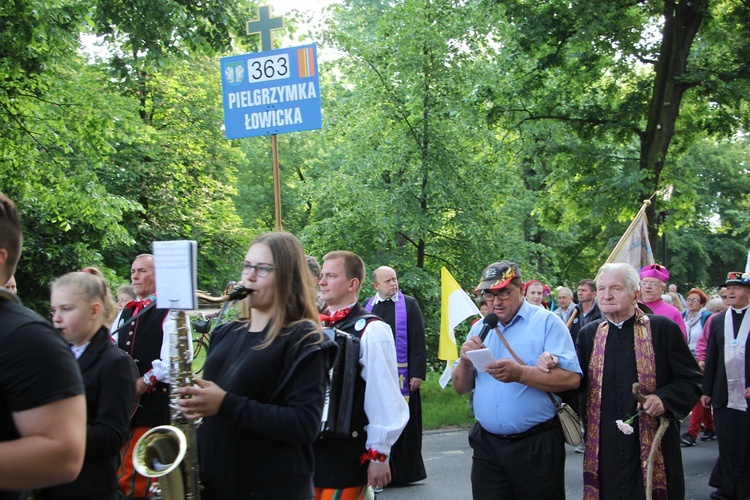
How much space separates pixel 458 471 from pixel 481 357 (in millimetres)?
4688

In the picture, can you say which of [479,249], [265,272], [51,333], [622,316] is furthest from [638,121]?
[51,333]

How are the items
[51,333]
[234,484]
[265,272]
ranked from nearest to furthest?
[51,333]
[234,484]
[265,272]

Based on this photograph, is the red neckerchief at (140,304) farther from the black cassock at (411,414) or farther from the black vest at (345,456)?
the black cassock at (411,414)

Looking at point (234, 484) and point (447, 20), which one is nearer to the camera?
point (234, 484)

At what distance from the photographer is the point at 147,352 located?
5805 mm

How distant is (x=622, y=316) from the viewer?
16.9ft

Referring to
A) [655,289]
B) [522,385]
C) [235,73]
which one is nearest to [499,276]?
[522,385]

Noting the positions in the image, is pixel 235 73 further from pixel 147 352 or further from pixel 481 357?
pixel 481 357

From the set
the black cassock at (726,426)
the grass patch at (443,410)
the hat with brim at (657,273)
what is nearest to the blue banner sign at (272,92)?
the hat with brim at (657,273)

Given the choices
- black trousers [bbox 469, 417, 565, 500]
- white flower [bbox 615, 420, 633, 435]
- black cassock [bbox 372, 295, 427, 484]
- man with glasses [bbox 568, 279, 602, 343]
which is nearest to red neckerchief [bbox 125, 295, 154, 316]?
black trousers [bbox 469, 417, 565, 500]

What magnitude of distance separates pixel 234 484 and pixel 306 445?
0.36 meters

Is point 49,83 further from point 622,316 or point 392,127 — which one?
point 622,316

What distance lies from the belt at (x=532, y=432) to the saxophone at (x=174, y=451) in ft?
7.41

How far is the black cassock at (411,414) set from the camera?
26.8ft
